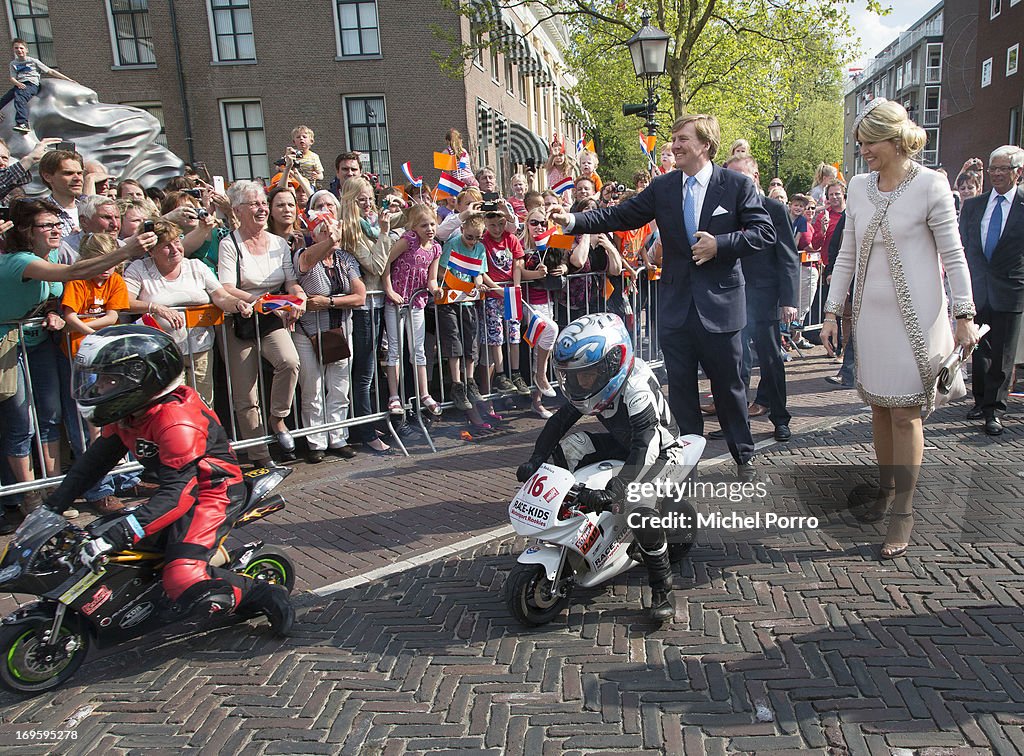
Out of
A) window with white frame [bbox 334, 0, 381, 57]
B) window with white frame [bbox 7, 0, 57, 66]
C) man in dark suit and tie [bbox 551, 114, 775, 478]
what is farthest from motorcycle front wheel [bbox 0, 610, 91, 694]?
window with white frame [bbox 7, 0, 57, 66]

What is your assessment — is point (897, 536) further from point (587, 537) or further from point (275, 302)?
point (275, 302)

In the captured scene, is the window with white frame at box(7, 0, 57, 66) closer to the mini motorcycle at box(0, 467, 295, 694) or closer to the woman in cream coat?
the mini motorcycle at box(0, 467, 295, 694)

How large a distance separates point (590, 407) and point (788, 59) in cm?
1969

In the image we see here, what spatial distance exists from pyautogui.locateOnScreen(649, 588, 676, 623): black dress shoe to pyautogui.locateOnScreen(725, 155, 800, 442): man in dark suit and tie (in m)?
3.14

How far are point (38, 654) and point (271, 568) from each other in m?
0.99

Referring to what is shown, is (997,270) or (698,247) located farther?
(997,270)

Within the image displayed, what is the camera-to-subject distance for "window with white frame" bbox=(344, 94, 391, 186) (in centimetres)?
2412

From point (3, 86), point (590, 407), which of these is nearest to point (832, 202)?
point (590, 407)

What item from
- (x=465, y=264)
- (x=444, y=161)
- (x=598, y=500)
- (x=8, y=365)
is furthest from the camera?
(x=444, y=161)

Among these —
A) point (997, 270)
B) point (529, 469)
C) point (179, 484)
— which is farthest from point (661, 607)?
point (997, 270)

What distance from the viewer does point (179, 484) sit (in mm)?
3078

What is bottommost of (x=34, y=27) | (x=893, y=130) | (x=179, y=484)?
(x=179, y=484)

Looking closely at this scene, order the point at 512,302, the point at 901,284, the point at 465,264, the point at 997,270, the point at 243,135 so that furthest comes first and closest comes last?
the point at 243,135 < the point at 512,302 < the point at 465,264 < the point at 997,270 < the point at 901,284

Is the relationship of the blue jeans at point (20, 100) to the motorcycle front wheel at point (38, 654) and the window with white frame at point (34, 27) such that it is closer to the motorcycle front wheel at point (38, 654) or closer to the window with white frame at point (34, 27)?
the window with white frame at point (34, 27)
